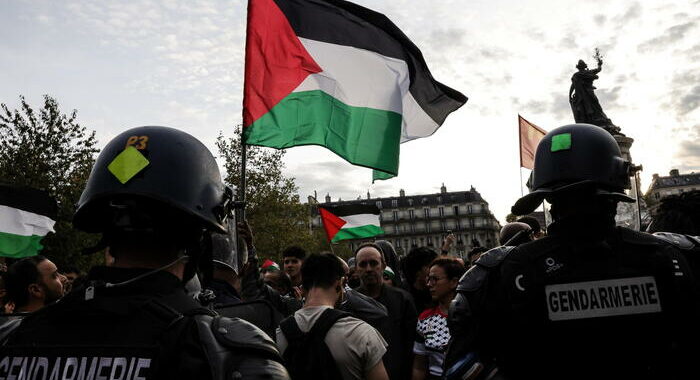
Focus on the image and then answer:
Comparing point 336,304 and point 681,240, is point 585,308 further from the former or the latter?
point 336,304

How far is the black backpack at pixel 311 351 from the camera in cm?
356

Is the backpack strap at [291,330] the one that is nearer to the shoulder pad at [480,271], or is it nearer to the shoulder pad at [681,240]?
the shoulder pad at [480,271]

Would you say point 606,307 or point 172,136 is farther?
point 606,307

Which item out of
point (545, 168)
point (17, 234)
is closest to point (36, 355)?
point (545, 168)

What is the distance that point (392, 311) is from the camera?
5574mm

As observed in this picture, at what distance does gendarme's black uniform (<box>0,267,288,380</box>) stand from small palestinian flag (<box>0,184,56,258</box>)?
27.8 feet

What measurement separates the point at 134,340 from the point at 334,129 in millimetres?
5248

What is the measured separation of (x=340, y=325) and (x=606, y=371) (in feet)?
5.70

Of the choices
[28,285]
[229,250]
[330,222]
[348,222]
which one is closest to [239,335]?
[229,250]

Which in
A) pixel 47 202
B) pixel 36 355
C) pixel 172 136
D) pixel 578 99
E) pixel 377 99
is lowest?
pixel 36 355

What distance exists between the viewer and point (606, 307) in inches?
95.0

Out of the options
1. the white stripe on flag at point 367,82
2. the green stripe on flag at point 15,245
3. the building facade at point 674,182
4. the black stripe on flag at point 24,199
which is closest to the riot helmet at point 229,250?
the white stripe on flag at point 367,82

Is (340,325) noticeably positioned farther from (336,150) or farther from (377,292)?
(336,150)

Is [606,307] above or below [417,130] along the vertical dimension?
below
